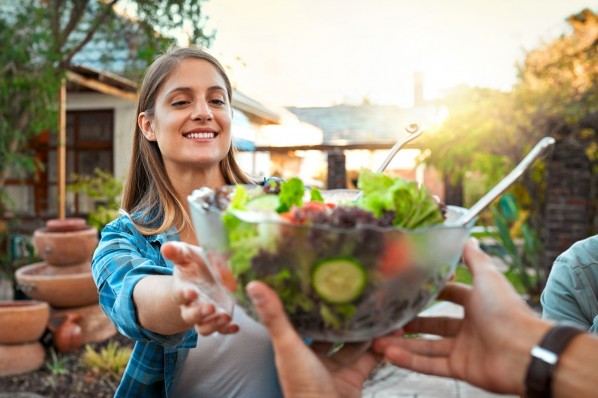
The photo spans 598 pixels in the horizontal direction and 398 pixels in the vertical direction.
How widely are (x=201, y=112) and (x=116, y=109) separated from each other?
30.9 feet

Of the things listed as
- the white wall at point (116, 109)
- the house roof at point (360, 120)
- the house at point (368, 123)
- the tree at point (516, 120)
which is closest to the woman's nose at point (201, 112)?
the tree at point (516, 120)

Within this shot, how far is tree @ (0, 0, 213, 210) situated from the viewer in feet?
20.4

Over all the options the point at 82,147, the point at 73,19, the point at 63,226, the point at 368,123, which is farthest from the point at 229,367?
the point at 368,123

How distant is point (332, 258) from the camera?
870mm

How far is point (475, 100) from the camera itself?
817 cm

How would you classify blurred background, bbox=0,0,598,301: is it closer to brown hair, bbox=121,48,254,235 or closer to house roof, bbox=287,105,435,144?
brown hair, bbox=121,48,254,235

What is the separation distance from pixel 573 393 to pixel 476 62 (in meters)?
10.6

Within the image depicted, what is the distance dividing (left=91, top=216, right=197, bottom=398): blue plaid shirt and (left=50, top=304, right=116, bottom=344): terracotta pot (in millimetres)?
4359

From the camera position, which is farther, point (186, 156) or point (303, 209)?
point (186, 156)

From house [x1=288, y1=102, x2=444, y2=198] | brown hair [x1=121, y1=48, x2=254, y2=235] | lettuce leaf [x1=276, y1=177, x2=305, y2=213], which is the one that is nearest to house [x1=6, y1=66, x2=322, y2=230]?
brown hair [x1=121, y1=48, x2=254, y2=235]

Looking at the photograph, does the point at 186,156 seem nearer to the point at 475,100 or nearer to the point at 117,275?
the point at 117,275

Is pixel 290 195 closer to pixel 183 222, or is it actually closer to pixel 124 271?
pixel 124 271

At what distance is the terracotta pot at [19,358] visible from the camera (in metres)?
5.01

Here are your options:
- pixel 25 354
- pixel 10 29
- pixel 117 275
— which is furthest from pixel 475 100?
pixel 117 275
